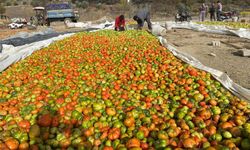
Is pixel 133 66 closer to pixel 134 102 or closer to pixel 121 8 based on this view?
pixel 134 102

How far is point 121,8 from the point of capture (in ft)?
184

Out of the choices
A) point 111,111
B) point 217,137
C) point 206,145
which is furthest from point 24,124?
point 217,137

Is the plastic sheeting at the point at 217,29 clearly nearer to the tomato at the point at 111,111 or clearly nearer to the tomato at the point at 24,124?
the tomato at the point at 111,111

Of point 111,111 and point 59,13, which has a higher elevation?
point 59,13

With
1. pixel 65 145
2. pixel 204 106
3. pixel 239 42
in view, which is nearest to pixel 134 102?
pixel 204 106

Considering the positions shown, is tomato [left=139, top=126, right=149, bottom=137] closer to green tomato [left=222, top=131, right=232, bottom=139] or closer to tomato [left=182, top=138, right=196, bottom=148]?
tomato [left=182, top=138, right=196, bottom=148]

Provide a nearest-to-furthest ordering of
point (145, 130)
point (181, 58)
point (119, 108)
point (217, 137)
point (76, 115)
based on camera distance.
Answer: point (217, 137)
point (145, 130)
point (76, 115)
point (119, 108)
point (181, 58)

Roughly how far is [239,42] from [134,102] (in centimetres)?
967

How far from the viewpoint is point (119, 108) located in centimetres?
460

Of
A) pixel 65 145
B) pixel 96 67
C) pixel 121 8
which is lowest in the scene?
pixel 65 145

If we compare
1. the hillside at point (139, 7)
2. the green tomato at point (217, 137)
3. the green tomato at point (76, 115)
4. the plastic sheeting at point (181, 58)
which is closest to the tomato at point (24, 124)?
the green tomato at point (76, 115)

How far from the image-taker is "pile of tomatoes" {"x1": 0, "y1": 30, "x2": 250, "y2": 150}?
3.58 metres

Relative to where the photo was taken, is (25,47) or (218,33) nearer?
(25,47)

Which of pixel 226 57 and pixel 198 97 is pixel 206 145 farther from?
pixel 226 57
